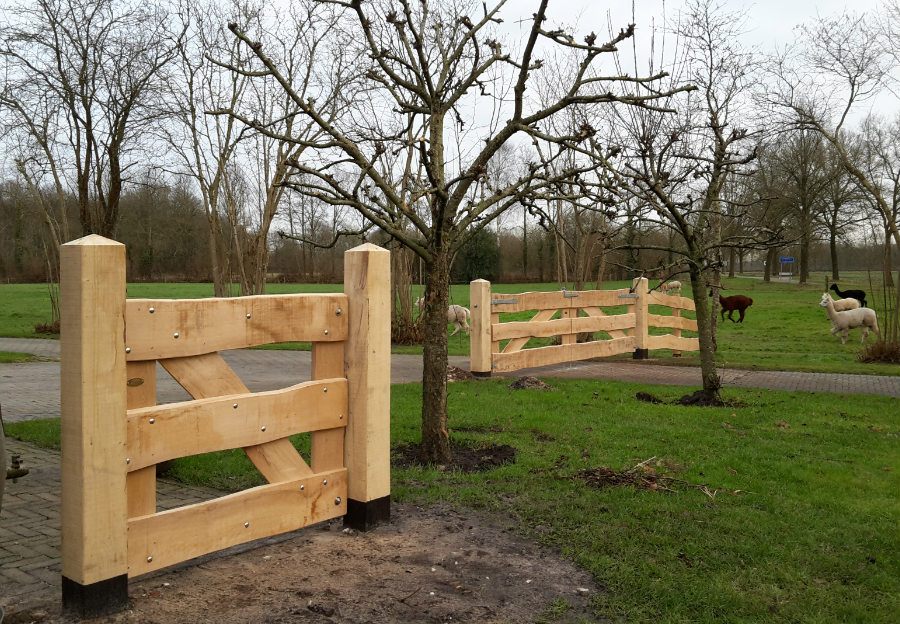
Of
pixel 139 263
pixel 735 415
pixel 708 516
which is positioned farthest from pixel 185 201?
pixel 708 516

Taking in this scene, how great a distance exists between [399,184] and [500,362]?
6190 millimetres

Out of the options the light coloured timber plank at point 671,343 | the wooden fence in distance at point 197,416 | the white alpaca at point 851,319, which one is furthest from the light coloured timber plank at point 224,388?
the white alpaca at point 851,319

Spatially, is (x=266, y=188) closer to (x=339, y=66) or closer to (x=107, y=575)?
(x=339, y=66)

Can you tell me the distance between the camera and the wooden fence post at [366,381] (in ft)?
14.1

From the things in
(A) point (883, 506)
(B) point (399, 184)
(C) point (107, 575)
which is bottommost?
(A) point (883, 506)

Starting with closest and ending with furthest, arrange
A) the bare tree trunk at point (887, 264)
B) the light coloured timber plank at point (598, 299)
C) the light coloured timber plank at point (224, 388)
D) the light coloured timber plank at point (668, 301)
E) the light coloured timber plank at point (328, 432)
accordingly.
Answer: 1. the light coloured timber plank at point (224, 388)
2. the light coloured timber plank at point (328, 432)
3. the light coloured timber plank at point (598, 299)
4. the light coloured timber plank at point (668, 301)
5. the bare tree trunk at point (887, 264)

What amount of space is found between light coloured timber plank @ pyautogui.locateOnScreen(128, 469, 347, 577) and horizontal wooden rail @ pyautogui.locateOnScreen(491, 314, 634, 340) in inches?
Result: 284

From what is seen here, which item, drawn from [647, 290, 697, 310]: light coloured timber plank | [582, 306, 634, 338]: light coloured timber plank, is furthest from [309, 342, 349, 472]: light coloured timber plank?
[647, 290, 697, 310]: light coloured timber plank

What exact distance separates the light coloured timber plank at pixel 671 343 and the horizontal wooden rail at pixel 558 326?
2.28 ft

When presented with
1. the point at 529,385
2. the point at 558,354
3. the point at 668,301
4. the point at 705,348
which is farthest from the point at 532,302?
the point at 668,301

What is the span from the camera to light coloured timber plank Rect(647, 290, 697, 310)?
14461mm

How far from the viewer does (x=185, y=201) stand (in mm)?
39906

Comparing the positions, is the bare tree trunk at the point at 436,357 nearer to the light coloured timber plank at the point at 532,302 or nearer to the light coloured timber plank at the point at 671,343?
the light coloured timber plank at the point at 532,302

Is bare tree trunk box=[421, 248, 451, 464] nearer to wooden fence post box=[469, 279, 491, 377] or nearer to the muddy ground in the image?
the muddy ground
